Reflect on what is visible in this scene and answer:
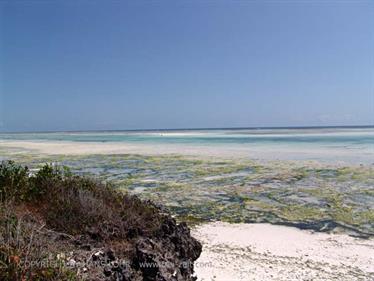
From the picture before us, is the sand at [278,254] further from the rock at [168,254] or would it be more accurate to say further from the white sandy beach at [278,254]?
the rock at [168,254]

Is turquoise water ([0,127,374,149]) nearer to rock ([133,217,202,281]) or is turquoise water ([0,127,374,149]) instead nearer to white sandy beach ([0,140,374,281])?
white sandy beach ([0,140,374,281])

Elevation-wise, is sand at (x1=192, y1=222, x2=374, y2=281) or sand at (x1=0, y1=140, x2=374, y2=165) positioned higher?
sand at (x1=0, y1=140, x2=374, y2=165)

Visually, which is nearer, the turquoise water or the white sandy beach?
the white sandy beach

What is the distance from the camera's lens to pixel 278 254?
7.12m

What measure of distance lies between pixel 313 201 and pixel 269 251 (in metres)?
5.16

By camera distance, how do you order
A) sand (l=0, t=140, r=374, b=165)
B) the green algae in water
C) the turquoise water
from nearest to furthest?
the green algae in water < sand (l=0, t=140, r=374, b=165) < the turquoise water

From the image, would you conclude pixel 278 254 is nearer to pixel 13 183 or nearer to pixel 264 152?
pixel 13 183

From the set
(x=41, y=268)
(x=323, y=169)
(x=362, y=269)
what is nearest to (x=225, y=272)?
(x=362, y=269)

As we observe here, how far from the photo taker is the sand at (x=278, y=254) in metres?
6.03

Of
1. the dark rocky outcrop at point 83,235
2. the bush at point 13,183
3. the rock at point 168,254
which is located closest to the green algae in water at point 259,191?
the rock at point 168,254

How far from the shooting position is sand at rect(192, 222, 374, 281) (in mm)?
6031

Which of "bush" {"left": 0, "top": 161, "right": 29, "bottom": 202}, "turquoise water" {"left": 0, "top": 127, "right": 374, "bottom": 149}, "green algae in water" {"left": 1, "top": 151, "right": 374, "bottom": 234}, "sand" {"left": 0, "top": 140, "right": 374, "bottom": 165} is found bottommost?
"green algae in water" {"left": 1, "top": 151, "right": 374, "bottom": 234}

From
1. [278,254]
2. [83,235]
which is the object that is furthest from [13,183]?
[278,254]

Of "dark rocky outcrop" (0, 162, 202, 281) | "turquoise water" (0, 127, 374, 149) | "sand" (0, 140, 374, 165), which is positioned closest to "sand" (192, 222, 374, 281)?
"dark rocky outcrop" (0, 162, 202, 281)
